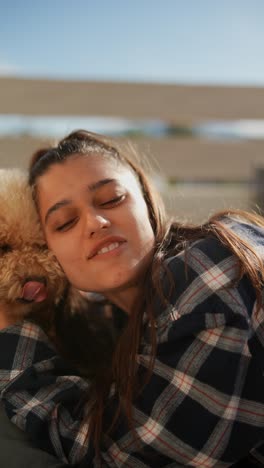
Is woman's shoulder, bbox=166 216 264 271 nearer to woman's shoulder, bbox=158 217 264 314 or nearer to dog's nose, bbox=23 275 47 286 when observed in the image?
woman's shoulder, bbox=158 217 264 314

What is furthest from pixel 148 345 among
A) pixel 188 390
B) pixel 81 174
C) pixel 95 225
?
pixel 81 174

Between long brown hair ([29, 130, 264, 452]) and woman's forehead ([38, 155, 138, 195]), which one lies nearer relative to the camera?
long brown hair ([29, 130, 264, 452])

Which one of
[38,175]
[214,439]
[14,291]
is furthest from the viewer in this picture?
[38,175]

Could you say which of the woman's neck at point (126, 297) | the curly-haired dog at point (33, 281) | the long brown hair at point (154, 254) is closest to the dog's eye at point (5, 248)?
the curly-haired dog at point (33, 281)

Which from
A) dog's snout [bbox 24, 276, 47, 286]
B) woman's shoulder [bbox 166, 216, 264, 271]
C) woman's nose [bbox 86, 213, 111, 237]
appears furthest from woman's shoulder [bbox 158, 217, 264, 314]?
dog's snout [bbox 24, 276, 47, 286]

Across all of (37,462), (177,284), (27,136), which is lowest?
(37,462)

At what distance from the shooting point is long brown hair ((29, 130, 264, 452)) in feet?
2.40

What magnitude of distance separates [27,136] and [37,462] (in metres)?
1.31

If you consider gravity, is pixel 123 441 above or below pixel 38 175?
below

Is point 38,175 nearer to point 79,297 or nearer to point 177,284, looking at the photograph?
point 79,297

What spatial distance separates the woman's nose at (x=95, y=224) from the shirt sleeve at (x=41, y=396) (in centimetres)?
21

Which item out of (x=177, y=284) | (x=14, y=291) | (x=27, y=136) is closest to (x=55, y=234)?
(x=14, y=291)

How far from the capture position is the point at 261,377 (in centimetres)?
71

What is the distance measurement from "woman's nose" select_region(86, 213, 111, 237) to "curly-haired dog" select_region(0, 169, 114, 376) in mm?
105
